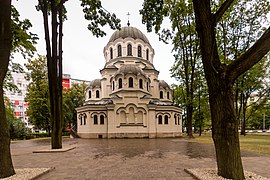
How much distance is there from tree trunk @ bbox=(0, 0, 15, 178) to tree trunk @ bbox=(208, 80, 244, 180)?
649 cm

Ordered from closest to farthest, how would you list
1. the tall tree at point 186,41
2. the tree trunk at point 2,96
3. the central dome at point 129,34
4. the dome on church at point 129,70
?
the tree trunk at point 2,96 < the tall tree at point 186,41 < the dome on church at point 129,70 < the central dome at point 129,34

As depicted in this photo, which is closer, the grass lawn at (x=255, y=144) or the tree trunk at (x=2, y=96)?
the tree trunk at (x=2, y=96)

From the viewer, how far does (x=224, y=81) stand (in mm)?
4887

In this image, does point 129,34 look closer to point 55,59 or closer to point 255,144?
point 55,59

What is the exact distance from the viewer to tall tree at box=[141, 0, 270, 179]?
4633 millimetres

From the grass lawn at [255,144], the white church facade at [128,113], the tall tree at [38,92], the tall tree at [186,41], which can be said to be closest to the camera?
the grass lawn at [255,144]

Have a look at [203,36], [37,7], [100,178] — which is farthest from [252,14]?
[100,178]

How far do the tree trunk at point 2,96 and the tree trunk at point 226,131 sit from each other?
21.3 feet

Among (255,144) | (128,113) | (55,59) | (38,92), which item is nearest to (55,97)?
(55,59)

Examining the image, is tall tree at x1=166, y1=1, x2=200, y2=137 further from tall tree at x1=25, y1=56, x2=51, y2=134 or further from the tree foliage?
tall tree at x1=25, y1=56, x2=51, y2=134

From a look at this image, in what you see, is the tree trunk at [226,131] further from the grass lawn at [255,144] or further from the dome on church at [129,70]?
the dome on church at [129,70]

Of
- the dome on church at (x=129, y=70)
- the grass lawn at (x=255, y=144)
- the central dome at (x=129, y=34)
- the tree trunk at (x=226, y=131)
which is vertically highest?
the central dome at (x=129, y=34)

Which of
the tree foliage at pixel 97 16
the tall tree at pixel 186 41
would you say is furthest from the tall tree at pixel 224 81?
the tall tree at pixel 186 41

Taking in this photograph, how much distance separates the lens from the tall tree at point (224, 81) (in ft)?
15.2
